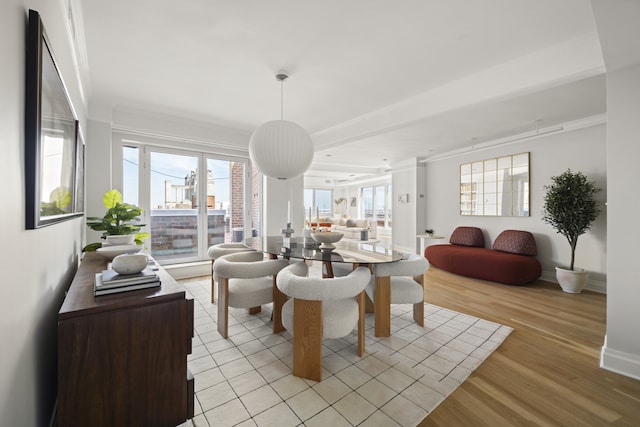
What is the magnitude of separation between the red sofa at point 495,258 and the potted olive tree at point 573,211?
441mm

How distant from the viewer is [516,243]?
454 cm

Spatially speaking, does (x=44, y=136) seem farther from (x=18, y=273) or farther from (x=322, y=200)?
(x=322, y=200)

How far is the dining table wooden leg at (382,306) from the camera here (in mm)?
2437

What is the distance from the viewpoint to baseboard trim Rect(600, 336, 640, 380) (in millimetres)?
1913

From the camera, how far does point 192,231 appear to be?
15.3ft

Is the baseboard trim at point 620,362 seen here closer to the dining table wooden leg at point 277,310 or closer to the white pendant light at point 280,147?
the dining table wooden leg at point 277,310

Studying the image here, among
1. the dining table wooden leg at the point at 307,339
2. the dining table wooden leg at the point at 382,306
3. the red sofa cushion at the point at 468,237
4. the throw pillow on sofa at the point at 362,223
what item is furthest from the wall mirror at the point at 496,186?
the throw pillow on sofa at the point at 362,223

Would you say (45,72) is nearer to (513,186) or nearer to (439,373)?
(439,373)

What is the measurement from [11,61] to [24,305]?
82cm

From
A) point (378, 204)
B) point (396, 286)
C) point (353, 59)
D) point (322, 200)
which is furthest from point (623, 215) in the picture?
point (322, 200)

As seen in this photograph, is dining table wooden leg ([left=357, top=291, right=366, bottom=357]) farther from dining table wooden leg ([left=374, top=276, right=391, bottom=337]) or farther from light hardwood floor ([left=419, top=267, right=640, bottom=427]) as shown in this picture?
light hardwood floor ([left=419, top=267, right=640, bottom=427])

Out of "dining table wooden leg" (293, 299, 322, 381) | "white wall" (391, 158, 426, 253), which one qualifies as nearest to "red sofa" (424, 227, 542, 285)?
"white wall" (391, 158, 426, 253)

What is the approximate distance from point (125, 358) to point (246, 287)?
1.43 meters

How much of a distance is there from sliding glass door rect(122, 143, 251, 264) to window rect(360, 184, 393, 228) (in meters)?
6.72
